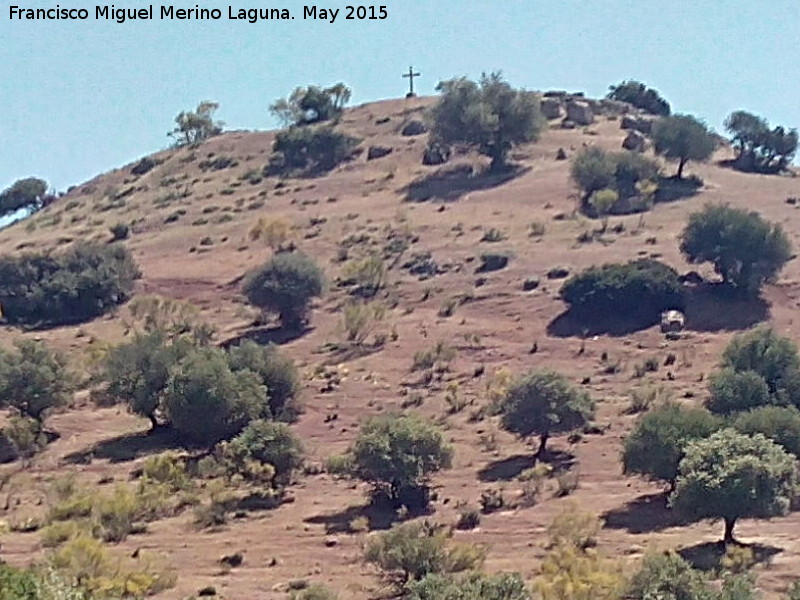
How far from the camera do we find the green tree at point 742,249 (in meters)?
68.9

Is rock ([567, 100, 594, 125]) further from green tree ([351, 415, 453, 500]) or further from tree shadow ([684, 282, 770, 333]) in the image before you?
green tree ([351, 415, 453, 500])

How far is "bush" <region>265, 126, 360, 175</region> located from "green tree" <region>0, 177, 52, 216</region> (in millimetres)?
30146

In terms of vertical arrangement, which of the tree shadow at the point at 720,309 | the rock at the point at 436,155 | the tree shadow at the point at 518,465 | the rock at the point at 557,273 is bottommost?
the tree shadow at the point at 518,465

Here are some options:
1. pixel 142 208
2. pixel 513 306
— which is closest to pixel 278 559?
pixel 513 306

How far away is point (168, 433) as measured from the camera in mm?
53906

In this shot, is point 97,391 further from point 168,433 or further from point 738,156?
point 738,156

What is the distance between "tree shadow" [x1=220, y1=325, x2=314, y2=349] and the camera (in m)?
67.9

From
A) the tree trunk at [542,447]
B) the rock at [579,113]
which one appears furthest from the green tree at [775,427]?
the rock at [579,113]

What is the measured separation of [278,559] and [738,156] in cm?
7782

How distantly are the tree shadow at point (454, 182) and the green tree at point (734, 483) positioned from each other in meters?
57.8

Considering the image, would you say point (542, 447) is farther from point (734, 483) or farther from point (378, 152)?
point (378, 152)

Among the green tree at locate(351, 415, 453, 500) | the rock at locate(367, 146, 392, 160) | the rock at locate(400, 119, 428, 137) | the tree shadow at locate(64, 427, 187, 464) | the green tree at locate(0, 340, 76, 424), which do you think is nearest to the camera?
the green tree at locate(351, 415, 453, 500)

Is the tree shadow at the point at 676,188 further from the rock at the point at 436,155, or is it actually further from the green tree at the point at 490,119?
the rock at the point at 436,155

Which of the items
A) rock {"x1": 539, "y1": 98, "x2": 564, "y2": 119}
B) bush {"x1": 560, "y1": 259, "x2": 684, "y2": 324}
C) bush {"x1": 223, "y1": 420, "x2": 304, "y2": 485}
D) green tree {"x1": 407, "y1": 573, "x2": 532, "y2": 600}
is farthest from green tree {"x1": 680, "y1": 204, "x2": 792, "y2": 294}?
rock {"x1": 539, "y1": 98, "x2": 564, "y2": 119}
